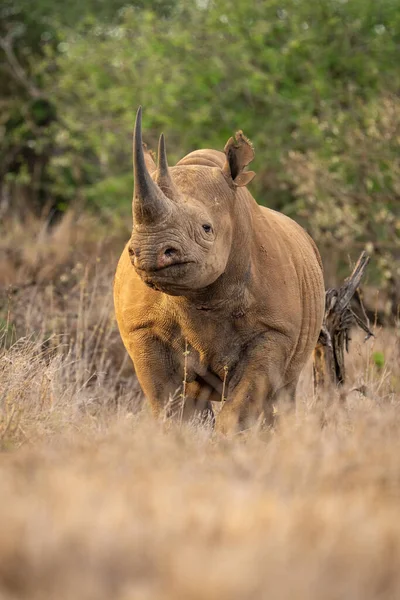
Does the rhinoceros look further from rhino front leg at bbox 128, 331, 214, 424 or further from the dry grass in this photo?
the dry grass

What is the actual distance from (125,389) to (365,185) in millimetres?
6518

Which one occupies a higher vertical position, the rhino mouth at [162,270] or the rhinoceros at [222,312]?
the rhino mouth at [162,270]

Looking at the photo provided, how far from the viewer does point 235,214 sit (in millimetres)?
6059

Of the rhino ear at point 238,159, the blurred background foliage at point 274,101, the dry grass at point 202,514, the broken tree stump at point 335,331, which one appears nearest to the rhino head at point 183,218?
the rhino ear at point 238,159

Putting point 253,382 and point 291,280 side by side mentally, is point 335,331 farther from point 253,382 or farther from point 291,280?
point 253,382

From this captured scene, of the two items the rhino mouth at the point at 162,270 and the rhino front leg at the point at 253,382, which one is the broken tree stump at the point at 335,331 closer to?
the rhino front leg at the point at 253,382

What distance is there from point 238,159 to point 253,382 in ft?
3.83

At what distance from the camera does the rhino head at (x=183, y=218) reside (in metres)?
5.29

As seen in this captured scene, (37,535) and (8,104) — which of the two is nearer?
(37,535)

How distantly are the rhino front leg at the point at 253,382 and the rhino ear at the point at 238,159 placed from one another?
0.85m

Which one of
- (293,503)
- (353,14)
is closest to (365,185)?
(353,14)

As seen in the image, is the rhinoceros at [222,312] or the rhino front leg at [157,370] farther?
the rhino front leg at [157,370]

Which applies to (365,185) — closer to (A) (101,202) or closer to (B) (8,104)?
(A) (101,202)

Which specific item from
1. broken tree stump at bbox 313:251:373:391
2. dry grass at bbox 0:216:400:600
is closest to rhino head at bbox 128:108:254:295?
dry grass at bbox 0:216:400:600
